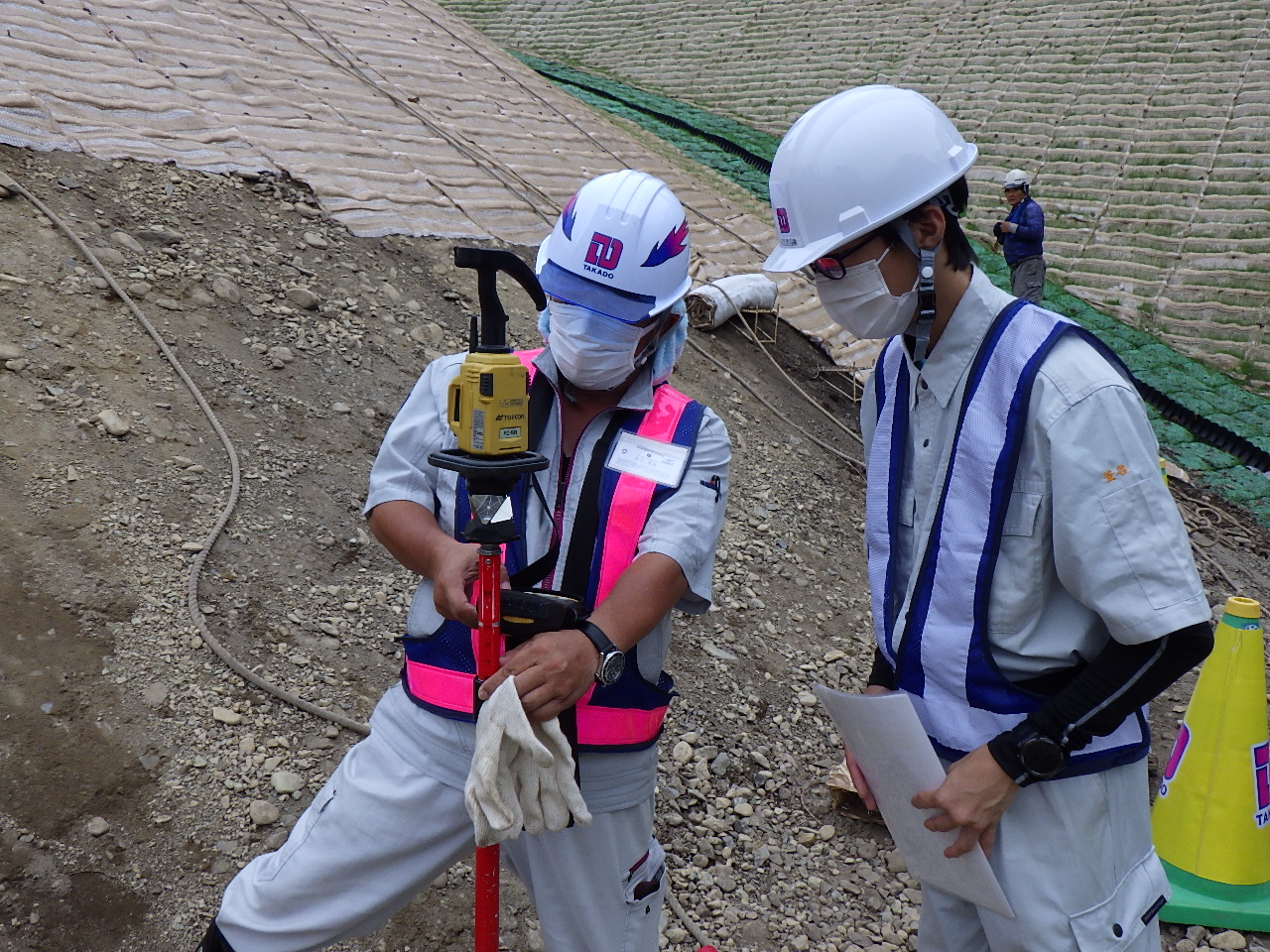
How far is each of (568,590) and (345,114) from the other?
19.2 ft

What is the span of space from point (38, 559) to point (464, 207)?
3.93 metres

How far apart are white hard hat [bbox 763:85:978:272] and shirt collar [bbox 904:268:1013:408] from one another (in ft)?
0.59

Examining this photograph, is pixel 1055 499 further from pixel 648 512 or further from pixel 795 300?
pixel 795 300

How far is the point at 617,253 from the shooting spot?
73.2 inches

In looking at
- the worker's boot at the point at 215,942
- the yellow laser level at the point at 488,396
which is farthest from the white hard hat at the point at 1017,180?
the worker's boot at the point at 215,942

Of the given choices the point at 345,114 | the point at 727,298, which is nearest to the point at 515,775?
the point at 727,298

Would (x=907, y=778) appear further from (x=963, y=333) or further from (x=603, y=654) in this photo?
(x=963, y=333)

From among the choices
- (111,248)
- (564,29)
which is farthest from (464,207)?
(564,29)

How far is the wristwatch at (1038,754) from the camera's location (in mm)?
1482

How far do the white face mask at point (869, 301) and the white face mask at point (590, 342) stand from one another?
1.22 feet

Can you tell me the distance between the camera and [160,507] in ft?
11.6

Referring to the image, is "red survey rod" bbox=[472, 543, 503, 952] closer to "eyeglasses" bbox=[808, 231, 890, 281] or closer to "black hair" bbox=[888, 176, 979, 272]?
"eyeglasses" bbox=[808, 231, 890, 281]

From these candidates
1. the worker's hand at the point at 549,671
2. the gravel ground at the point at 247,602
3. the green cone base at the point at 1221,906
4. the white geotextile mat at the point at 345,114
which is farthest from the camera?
the white geotextile mat at the point at 345,114

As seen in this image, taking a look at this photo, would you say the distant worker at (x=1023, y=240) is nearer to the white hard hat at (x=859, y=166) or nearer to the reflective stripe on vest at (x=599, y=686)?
the white hard hat at (x=859, y=166)
